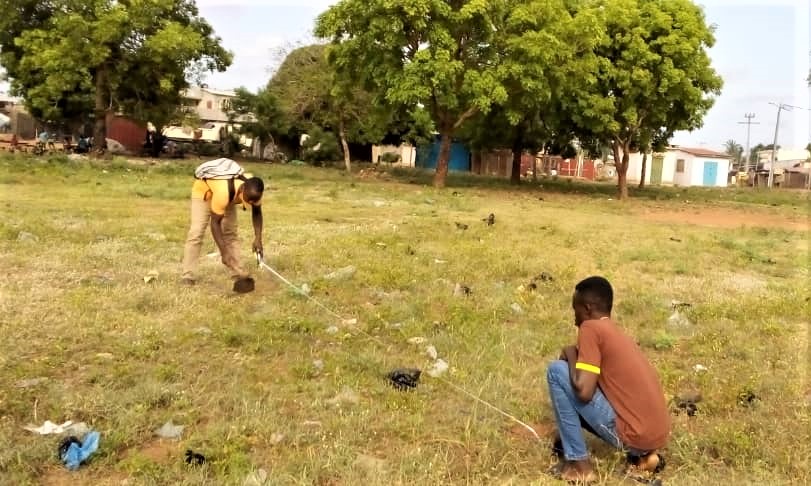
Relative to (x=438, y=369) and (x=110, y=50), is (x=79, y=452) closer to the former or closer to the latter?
(x=438, y=369)

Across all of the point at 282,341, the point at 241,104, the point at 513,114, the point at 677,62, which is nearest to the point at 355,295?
the point at 282,341

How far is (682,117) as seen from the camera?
78.0 feet

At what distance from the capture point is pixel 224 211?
625 centimetres

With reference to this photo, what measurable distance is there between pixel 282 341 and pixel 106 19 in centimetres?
2116

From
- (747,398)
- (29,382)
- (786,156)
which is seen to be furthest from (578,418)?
(786,156)

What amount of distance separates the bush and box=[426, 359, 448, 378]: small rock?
32644mm

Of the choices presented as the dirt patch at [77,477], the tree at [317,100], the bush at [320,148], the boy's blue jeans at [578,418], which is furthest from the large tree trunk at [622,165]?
the dirt patch at [77,477]

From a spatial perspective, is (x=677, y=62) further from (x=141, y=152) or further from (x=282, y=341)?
(x=141, y=152)

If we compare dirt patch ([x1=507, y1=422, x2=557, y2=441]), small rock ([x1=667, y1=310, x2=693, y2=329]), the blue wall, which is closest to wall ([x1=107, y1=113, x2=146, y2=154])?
the blue wall

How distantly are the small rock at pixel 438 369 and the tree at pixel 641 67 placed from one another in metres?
18.1

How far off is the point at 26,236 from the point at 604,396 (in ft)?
24.2

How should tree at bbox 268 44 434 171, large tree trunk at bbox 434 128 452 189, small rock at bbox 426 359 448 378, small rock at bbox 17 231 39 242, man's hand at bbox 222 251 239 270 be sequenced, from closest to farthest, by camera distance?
small rock at bbox 426 359 448 378, man's hand at bbox 222 251 239 270, small rock at bbox 17 231 39 242, large tree trunk at bbox 434 128 452 189, tree at bbox 268 44 434 171

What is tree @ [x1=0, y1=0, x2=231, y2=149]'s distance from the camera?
22.9 metres

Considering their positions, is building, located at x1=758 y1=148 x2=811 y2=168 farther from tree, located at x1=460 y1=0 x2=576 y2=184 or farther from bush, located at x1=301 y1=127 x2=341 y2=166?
tree, located at x1=460 y1=0 x2=576 y2=184
